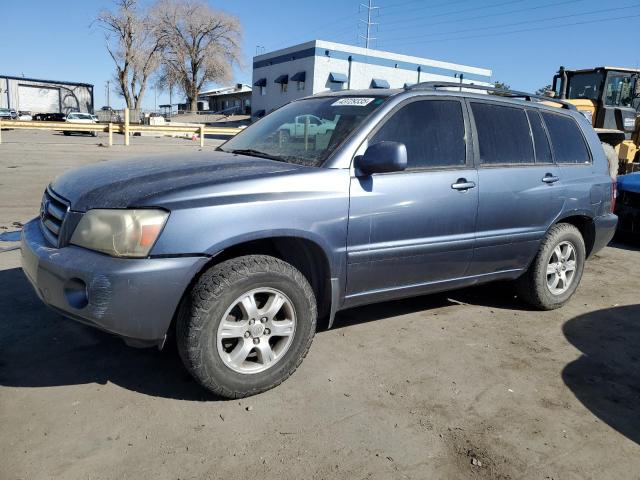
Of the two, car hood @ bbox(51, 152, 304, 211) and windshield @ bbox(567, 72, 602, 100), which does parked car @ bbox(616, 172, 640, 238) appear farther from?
car hood @ bbox(51, 152, 304, 211)

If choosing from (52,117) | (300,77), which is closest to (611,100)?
(300,77)

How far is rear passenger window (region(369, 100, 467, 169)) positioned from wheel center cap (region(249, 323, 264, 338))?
54.8 inches

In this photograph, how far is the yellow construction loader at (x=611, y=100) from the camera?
443 inches

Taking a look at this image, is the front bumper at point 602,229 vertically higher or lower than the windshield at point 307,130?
lower

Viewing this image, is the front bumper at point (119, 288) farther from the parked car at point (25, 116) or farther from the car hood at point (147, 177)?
the parked car at point (25, 116)

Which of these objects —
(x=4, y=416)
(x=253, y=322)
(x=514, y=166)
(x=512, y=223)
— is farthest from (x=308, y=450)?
(x=514, y=166)

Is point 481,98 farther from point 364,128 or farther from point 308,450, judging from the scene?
point 308,450

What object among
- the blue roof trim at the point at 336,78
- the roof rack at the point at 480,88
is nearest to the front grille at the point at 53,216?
the roof rack at the point at 480,88

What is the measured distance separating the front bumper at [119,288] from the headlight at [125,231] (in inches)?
1.8

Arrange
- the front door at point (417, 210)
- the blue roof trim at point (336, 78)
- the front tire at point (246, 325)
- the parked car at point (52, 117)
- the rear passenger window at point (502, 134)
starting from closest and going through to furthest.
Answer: the front tire at point (246, 325), the front door at point (417, 210), the rear passenger window at point (502, 134), the blue roof trim at point (336, 78), the parked car at point (52, 117)

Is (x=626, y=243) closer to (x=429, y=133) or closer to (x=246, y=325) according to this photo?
(x=429, y=133)

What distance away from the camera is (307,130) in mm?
3805

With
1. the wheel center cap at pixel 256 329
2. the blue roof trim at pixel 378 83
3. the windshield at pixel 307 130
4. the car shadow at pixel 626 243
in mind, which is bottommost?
the car shadow at pixel 626 243

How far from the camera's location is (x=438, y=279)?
387 cm
